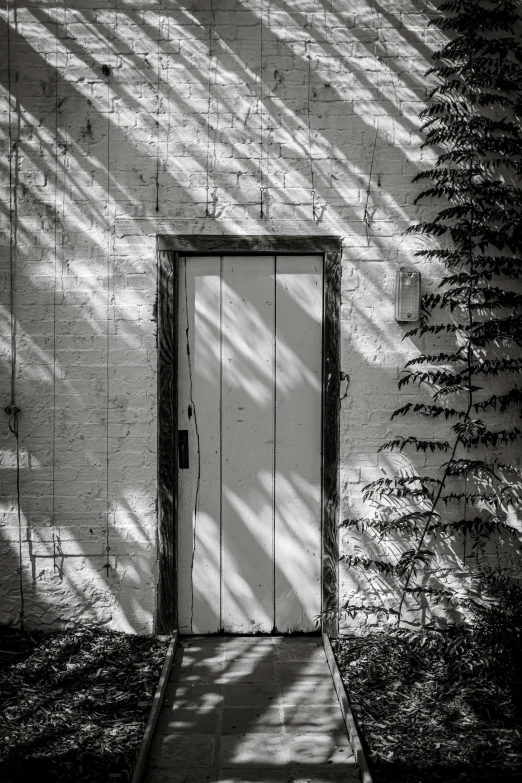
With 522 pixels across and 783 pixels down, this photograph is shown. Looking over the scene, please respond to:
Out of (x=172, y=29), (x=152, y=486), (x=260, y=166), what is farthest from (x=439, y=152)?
(x=152, y=486)

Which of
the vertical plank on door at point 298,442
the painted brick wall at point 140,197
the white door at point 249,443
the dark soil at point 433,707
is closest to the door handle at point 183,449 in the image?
the white door at point 249,443

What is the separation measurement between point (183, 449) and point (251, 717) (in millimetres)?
1431

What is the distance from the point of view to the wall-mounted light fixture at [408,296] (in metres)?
3.64

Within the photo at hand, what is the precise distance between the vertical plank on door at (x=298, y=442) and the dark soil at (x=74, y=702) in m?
0.80

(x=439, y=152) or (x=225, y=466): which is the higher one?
(x=439, y=152)

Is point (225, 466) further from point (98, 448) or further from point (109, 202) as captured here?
point (109, 202)

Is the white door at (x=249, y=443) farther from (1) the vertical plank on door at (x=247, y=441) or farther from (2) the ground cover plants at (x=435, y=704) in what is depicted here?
(2) the ground cover plants at (x=435, y=704)

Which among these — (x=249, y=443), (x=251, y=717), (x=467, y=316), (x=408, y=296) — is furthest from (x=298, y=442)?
(x=251, y=717)

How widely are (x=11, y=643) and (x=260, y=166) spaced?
296 centimetres

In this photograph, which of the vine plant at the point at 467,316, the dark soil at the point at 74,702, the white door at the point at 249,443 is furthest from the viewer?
the white door at the point at 249,443

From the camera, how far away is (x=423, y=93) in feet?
12.0

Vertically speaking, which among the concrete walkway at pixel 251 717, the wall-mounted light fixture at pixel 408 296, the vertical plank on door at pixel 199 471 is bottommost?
the concrete walkway at pixel 251 717

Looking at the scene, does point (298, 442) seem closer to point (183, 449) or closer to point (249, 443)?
point (249, 443)

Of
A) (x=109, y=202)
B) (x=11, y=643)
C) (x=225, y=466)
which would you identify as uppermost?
(x=109, y=202)
